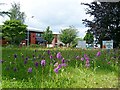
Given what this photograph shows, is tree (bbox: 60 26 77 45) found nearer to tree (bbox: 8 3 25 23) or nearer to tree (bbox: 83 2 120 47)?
tree (bbox: 8 3 25 23)

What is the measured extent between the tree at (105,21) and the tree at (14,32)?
28.4 metres

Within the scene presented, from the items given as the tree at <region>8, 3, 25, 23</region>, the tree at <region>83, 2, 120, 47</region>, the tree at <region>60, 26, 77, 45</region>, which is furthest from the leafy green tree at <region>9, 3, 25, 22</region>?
the tree at <region>83, 2, 120, 47</region>

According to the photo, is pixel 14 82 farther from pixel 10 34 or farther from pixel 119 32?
pixel 10 34

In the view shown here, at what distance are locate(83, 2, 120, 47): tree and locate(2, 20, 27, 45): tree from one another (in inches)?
1117

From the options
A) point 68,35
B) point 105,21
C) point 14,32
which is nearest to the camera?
point 105,21

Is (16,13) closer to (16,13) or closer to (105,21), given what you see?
(16,13)

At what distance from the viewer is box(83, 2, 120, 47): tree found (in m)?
14.4

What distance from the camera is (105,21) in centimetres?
1473

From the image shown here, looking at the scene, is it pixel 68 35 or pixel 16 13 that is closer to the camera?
pixel 16 13

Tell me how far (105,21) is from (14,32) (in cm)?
3111

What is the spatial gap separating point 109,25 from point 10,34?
3109 cm

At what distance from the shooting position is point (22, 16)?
168ft

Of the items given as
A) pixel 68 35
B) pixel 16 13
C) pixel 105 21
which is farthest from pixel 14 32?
pixel 105 21

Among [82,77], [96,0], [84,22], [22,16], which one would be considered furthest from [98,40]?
[22,16]
